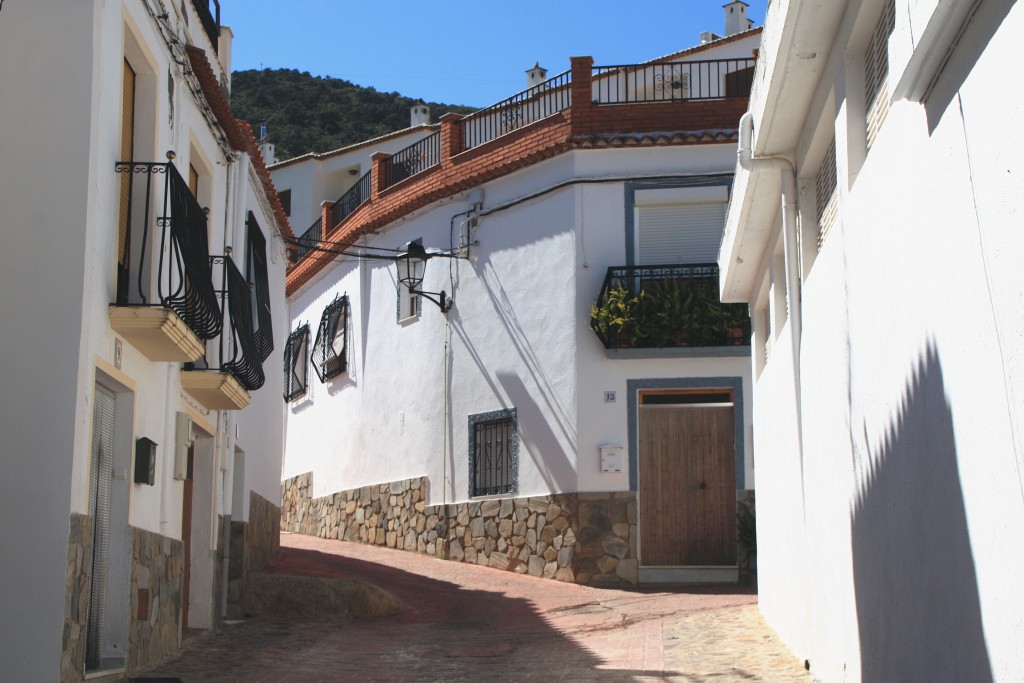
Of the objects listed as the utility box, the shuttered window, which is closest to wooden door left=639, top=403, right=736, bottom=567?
the utility box

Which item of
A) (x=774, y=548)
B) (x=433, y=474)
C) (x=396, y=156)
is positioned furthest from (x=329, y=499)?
(x=774, y=548)

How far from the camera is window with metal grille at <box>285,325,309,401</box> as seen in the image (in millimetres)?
25641

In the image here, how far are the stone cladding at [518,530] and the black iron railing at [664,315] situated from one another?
6.93ft

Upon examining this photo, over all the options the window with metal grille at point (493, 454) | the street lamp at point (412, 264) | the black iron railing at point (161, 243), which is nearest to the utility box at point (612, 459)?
the window with metal grille at point (493, 454)

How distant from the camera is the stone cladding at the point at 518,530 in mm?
16234

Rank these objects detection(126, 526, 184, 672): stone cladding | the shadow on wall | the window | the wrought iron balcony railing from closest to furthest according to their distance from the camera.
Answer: the shadow on wall < detection(126, 526, 184, 672): stone cladding < the wrought iron balcony railing < the window

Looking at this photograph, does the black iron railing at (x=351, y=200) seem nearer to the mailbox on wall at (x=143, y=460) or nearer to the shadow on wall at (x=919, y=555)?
the mailbox on wall at (x=143, y=460)

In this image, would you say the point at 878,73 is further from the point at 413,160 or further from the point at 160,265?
the point at 413,160

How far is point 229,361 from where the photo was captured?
11.9 meters

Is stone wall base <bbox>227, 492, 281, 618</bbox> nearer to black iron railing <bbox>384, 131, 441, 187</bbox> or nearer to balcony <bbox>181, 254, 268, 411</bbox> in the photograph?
balcony <bbox>181, 254, 268, 411</bbox>

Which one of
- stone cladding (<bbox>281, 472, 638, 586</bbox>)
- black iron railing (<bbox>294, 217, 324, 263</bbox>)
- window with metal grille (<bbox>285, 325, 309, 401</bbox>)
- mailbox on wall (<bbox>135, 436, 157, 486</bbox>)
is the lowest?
stone cladding (<bbox>281, 472, 638, 586</bbox>)

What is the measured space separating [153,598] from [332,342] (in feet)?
46.7

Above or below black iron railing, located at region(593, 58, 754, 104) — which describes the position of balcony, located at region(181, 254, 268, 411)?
below

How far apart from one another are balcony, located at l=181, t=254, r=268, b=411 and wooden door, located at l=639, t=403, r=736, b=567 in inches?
239
